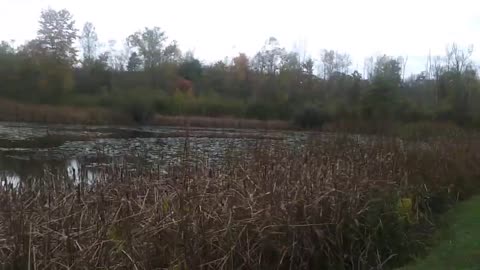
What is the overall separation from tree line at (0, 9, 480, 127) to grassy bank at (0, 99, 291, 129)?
142 cm

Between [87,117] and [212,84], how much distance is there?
2520 cm

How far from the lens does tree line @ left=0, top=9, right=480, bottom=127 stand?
46.5 meters

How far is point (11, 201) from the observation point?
608 cm

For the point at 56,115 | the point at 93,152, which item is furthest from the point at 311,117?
the point at 93,152

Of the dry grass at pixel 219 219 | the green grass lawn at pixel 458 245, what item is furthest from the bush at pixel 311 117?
the dry grass at pixel 219 219

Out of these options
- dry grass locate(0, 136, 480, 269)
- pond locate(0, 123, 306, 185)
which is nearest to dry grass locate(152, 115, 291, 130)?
pond locate(0, 123, 306, 185)

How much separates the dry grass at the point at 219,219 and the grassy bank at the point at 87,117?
32.4 metres

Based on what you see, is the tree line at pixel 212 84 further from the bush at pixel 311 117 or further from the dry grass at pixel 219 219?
the dry grass at pixel 219 219

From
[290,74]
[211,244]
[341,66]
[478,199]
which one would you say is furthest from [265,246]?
[341,66]

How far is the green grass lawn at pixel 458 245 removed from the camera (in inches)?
238

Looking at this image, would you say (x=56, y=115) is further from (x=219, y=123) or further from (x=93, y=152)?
(x=93, y=152)

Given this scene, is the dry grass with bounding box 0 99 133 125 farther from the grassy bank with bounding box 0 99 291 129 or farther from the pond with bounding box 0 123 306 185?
the pond with bounding box 0 123 306 185

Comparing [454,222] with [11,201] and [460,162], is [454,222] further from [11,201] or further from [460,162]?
[11,201]

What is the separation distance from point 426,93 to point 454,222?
54.4 meters
